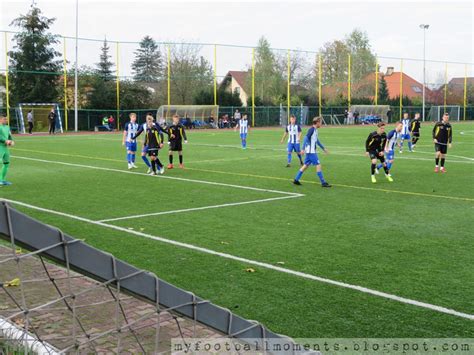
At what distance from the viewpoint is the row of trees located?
168 ft

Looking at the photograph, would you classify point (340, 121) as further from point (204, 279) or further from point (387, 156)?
point (204, 279)

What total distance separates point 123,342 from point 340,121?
206 feet

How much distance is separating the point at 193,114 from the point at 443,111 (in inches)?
1383

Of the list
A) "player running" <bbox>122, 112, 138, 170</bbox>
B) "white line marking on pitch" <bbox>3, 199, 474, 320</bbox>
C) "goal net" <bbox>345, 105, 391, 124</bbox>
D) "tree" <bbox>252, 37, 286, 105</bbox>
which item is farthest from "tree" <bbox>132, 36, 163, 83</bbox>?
"white line marking on pitch" <bbox>3, 199, 474, 320</bbox>

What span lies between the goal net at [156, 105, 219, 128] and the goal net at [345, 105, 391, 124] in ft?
59.4

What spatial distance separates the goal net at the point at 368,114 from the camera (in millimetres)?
66438

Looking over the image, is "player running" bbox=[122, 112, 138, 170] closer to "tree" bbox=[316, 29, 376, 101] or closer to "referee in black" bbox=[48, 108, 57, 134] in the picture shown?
"referee in black" bbox=[48, 108, 57, 134]

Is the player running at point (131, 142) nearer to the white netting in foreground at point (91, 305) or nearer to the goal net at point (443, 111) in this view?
the white netting in foreground at point (91, 305)

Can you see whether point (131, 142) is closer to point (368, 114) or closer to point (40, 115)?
point (40, 115)

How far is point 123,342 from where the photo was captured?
482 cm

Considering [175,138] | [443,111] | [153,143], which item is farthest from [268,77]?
[153,143]

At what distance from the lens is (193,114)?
54.9 meters

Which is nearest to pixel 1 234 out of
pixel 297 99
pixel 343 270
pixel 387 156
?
pixel 343 270

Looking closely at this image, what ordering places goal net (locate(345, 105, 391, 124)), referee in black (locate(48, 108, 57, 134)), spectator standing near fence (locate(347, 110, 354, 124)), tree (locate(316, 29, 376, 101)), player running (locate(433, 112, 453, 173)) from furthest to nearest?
tree (locate(316, 29, 376, 101)), goal net (locate(345, 105, 391, 124)), spectator standing near fence (locate(347, 110, 354, 124)), referee in black (locate(48, 108, 57, 134)), player running (locate(433, 112, 453, 173))
